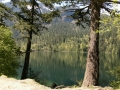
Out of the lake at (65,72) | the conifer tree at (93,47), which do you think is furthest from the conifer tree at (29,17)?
the conifer tree at (93,47)

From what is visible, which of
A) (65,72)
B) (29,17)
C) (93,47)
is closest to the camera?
(93,47)

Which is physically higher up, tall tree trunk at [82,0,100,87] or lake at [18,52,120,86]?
tall tree trunk at [82,0,100,87]

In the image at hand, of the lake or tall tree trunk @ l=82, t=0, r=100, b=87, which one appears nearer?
tall tree trunk @ l=82, t=0, r=100, b=87

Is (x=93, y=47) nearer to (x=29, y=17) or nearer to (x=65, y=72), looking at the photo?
(x=29, y=17)

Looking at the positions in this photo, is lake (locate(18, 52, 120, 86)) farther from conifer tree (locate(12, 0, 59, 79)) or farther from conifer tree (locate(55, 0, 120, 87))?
conifer tree (locate(55, 0, 120, 87))

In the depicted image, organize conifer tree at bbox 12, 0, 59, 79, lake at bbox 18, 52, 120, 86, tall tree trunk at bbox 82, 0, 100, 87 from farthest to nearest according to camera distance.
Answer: lake at bbox 18, 52, 120, 86, conifer tree at bbox 12, 0, 59, 79, tall tree trunk at bbox 82, 0, 100, 87

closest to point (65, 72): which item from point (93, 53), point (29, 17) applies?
point (29, 17)

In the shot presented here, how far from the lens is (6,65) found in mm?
20078

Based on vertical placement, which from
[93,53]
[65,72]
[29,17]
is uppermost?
Answer: [29,17]

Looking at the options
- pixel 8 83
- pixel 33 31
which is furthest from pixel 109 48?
pixel 8 83

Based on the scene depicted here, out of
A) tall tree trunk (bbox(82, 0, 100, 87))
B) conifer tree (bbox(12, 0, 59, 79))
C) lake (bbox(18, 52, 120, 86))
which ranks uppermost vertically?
conifer tree (bbox(12, 0, 59, 79))

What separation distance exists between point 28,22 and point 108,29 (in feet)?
48.6

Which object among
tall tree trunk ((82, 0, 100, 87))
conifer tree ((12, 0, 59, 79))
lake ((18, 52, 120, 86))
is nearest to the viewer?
tall tree trunk ((82, 0, 100, 87))

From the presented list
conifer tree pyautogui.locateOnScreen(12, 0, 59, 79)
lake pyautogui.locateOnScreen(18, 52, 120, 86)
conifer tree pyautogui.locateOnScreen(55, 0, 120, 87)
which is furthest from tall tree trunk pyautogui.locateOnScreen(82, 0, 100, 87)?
conifer tree pyautogui.locateOnScreen(12, 0, 59, 79)
